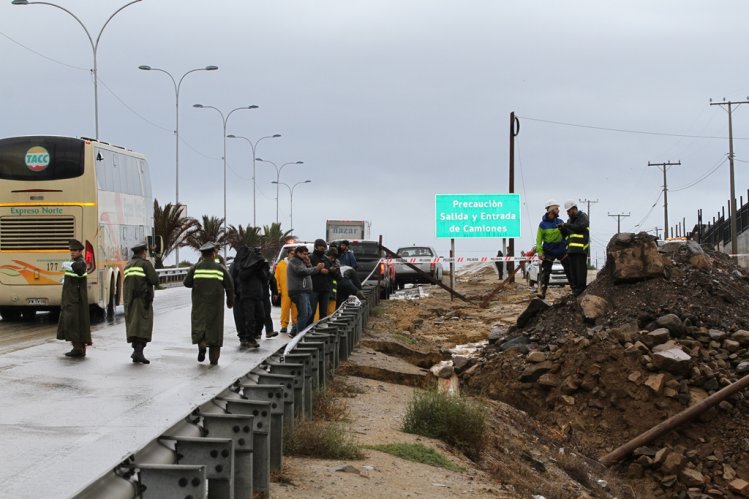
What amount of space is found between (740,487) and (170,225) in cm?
4808

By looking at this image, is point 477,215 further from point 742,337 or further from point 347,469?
point 347,469

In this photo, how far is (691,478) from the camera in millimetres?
15438

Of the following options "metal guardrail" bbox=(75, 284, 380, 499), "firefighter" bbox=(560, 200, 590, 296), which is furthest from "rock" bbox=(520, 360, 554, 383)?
"metal guardrail" bbox=(75, 284, 380, 499)

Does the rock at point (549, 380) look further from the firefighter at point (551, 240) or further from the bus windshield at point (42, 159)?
the bus windshield at point (42, 159)

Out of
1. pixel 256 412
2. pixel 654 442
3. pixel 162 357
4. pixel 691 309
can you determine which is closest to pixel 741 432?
pixel 654 442

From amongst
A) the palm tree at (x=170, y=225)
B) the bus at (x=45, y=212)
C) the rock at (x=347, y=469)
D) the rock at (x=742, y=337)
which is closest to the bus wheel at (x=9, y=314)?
the bus at (x=45, y=212)

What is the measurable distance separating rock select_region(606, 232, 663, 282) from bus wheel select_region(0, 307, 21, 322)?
542 inches

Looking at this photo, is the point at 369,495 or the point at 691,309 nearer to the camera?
the point at 369,495

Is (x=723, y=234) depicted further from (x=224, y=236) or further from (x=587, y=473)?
(x=587, y=473)

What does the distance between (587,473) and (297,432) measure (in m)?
6.00

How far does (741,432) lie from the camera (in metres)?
16.5

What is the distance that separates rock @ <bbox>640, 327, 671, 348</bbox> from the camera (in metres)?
18.2

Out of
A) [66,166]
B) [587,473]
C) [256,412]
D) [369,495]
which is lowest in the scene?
[587,473]

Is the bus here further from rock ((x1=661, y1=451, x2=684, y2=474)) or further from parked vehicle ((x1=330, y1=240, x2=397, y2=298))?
rock ((x1=661, y1=451, x2=684, y2=474))
